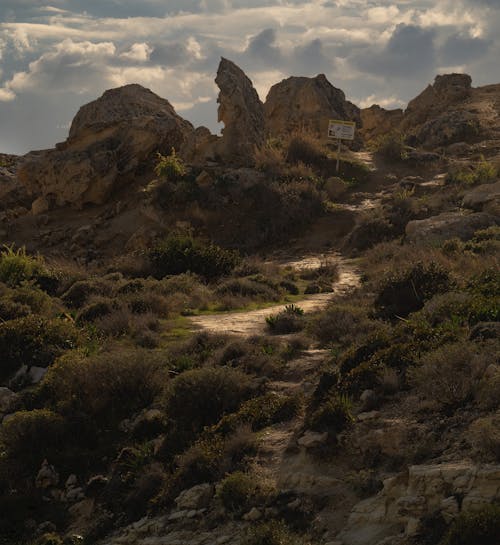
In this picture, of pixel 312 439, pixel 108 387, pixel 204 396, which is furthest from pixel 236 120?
pixel 312 439

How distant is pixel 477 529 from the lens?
5.91 m

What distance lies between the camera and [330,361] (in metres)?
11.0

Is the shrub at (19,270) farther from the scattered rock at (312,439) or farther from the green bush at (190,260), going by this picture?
the scattered rock at (312,439)

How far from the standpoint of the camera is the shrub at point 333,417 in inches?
332

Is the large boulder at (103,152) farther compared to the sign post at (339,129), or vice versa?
the large boulder at (103,152)

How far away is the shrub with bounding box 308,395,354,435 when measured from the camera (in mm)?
8430

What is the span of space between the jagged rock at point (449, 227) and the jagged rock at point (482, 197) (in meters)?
1.44

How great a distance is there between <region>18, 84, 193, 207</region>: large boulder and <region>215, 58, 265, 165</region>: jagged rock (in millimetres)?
2668

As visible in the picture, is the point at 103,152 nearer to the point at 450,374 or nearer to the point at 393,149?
the point at 393,149

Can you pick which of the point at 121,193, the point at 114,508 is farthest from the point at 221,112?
the point at 114,508

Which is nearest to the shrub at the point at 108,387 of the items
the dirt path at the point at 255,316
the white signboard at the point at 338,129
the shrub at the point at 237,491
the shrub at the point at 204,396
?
the shrub at the point at 204,396

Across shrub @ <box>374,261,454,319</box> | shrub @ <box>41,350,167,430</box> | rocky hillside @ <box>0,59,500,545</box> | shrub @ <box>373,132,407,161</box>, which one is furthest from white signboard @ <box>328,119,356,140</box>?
shrub @ <box>41,350,167,430</box>

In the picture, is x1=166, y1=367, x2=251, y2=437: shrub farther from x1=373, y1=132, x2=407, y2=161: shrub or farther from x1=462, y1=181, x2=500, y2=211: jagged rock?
x1=373, y1=132, x2=407, y2=161: shrub

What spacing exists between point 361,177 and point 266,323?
57.2 feet
